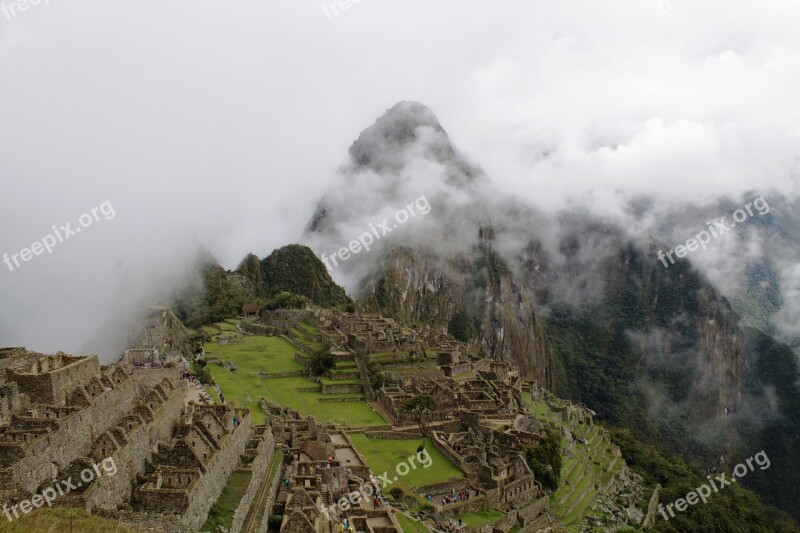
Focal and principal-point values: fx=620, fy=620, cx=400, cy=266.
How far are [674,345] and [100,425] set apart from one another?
16491 centimetres

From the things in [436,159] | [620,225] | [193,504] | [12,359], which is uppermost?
[12,359]

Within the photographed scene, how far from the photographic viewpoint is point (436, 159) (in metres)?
185

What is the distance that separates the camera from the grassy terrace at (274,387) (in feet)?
119

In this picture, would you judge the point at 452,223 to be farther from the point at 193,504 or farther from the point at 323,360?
the point at 193,504

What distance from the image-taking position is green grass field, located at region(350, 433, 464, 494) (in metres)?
28.1

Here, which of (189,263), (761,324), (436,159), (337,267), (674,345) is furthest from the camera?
(436,159)

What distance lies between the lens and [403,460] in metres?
30.5

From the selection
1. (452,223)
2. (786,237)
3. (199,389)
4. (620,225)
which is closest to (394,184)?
(452,223)

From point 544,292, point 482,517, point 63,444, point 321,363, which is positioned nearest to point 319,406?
point 321,363

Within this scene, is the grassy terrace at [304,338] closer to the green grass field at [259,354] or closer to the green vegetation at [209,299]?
the green grass field at [259,354]

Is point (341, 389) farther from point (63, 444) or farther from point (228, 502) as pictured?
Result: point (63, 444)

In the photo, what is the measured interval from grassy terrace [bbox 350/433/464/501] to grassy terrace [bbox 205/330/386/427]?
265 cm

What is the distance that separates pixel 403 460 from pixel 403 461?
0.56 ft

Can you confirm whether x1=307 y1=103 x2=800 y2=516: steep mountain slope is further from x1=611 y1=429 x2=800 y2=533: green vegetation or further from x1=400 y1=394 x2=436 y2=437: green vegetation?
x1=400 y1=394 x2=436 y2=437: green vegetation
